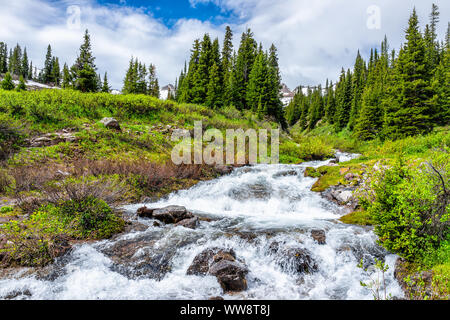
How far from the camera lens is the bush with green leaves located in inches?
188

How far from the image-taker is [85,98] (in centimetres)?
1931

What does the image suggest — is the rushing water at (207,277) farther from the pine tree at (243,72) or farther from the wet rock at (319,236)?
the pine tree at (243,72)

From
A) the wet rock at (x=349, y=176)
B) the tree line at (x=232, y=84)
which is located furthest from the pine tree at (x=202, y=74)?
the wet rock at (x=349, y=176)

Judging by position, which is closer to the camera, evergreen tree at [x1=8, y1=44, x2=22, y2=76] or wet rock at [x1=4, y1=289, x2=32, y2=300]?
wet rock at [x1=4, y1=289, x2=32, y2=300]

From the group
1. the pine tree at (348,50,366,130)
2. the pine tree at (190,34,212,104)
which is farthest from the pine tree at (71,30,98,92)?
the pine tree at (348,50,366,130)

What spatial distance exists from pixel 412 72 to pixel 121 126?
27.9 meters

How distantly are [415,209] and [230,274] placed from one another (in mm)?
4005

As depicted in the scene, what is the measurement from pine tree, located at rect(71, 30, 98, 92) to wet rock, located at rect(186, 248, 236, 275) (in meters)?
29.2

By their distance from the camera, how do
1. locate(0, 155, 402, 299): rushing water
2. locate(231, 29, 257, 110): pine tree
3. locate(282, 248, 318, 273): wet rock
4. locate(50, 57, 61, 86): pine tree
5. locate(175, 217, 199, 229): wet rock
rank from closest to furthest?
locate(0, 155, 402, 299): rushing water
locate(282, 248, 318, 273): wet rock
locate(175, 217, 199, 229): wet rock
locate(231, 29, 257, 110): pine tree
locate(50, 57, 61, 86): pine tree

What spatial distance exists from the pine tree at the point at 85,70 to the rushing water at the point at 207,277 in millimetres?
25477

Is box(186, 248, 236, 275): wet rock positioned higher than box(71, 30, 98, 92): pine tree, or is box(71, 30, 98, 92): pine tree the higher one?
box(71, 30, 98, 92): pine tree

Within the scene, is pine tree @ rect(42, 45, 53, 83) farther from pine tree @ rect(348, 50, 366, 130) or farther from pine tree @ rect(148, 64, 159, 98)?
pine tree @ rect(348, 50, 366, 130)

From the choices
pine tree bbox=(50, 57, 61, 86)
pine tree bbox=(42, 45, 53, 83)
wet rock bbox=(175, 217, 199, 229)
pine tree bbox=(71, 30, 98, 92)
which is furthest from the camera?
pine tree bbox=(42, 45, 53, 83)
